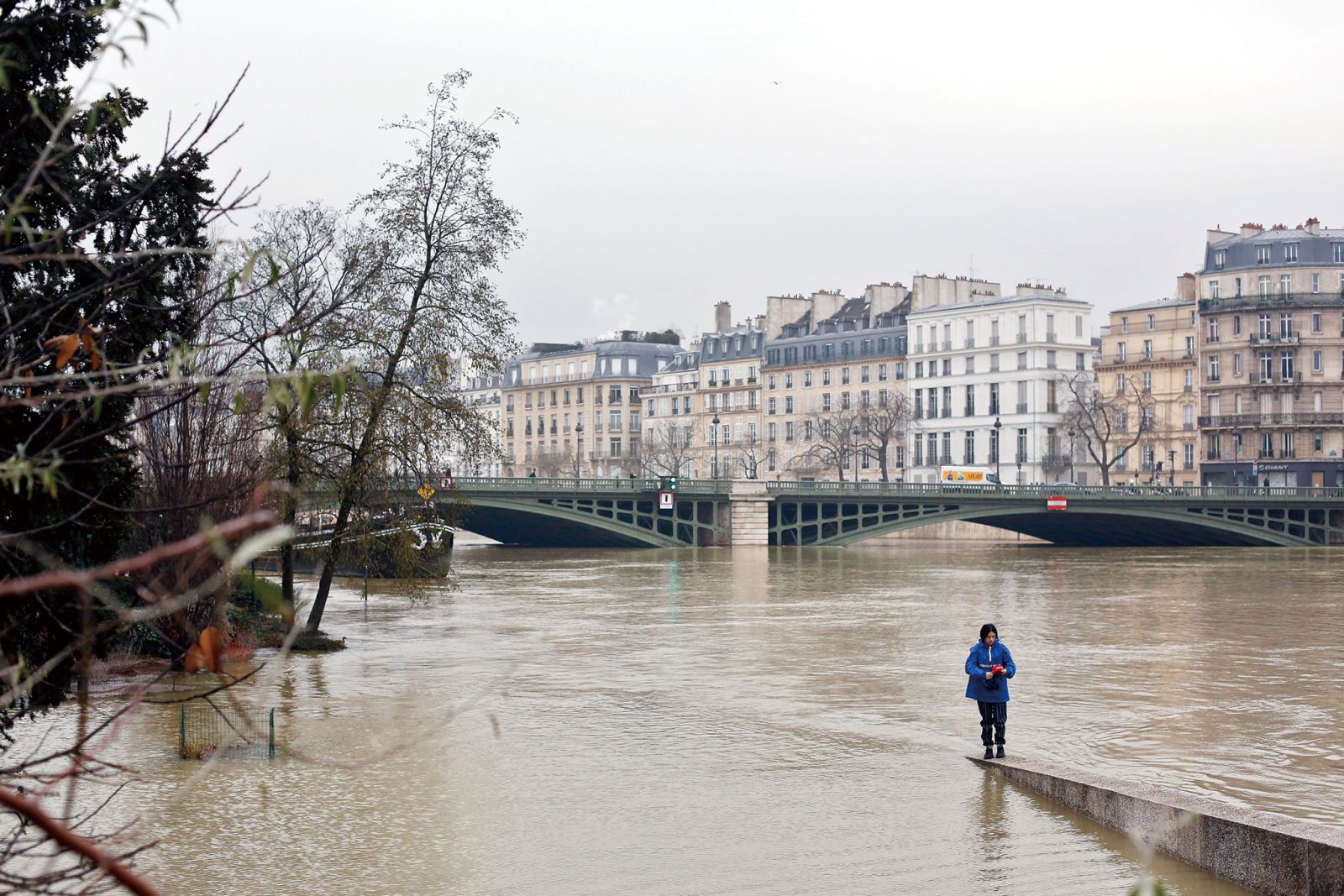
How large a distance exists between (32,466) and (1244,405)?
338 feet

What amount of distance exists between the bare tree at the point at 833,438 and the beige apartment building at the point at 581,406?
1907cm

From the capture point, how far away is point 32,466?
4.11m

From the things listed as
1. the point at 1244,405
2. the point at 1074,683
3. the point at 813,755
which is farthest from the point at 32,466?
the point at 1244,405

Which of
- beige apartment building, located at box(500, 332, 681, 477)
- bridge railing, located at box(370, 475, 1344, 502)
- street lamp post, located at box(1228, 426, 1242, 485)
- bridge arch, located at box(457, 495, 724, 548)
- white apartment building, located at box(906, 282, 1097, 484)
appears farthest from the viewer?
beige apartment building, located at box(500, 332, 681, 477)

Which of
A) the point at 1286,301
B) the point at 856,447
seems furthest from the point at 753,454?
the point at 1286,301

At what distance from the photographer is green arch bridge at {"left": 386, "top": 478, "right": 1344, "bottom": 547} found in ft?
251

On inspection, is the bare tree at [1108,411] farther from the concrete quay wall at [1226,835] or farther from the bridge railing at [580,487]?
the concrete quay wall at [1226,835]

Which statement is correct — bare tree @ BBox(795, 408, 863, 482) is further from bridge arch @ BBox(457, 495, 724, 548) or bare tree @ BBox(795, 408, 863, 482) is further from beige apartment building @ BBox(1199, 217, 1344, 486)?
bridge arch @ BBox(457, 495, 724, 548)

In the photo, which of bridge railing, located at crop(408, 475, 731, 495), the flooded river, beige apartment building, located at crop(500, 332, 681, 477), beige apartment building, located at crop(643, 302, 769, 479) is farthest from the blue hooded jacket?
beige apartment building, located at crop(500, 332, 681, 477)

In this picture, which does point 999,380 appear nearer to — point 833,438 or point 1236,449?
point 833,438

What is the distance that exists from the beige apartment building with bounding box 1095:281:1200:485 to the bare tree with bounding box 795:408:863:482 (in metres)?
17.0

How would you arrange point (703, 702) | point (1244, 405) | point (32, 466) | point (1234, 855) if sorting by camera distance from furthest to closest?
1. point (1244, 405)
2. point (703, 702)
3. point (1234, 855)
4. point (32, 466)

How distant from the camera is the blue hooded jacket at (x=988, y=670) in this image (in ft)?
56.3

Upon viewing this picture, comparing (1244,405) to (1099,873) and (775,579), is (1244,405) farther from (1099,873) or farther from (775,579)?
(1099,873)
